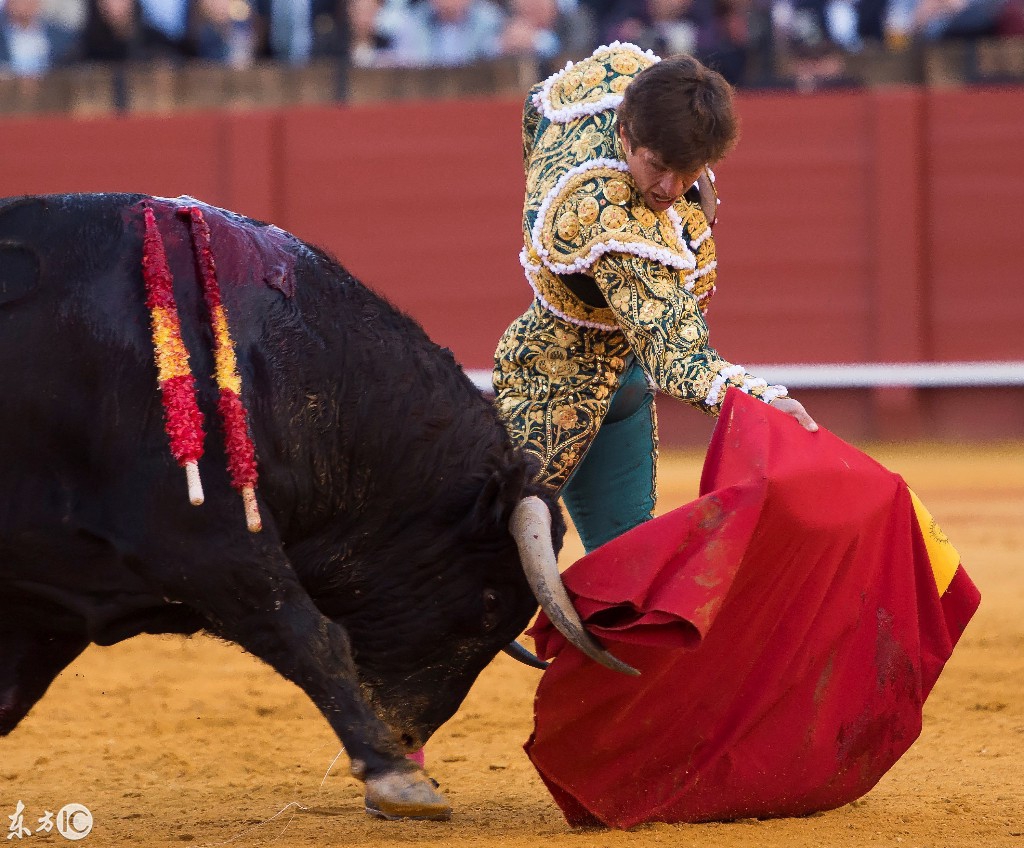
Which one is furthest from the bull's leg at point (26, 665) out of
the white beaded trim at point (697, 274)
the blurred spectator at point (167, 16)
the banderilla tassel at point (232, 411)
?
the blurred spectator at point (167, 16)

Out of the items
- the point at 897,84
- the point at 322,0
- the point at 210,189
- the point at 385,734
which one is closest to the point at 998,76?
the point at 897,84

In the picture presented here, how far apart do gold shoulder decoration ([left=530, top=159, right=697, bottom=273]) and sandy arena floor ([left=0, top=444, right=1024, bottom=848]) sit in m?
0.87

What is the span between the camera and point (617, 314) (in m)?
2.50

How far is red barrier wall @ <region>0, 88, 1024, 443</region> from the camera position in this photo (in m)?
8.38

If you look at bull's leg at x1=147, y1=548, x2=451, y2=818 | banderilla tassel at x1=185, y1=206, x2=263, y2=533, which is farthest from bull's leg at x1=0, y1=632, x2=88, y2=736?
banderilla tassel at x1=185, y1=206, x2=263, y2=533

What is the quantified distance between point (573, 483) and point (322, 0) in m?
5.77

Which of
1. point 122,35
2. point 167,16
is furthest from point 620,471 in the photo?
point 122,35

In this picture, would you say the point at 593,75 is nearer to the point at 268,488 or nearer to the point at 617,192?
the point at 617,192

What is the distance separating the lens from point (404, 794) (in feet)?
7.64

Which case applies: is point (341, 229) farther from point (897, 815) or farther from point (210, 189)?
point (897, 815)

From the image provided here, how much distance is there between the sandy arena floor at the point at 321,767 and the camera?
8.18 ft

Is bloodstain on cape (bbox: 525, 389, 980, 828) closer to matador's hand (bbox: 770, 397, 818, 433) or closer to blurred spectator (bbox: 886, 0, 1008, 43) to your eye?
matador's hand (bbox: 770, 397, 818, 433)

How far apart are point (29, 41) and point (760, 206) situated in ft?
12.5

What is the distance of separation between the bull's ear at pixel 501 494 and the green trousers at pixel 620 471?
14.8 inches
